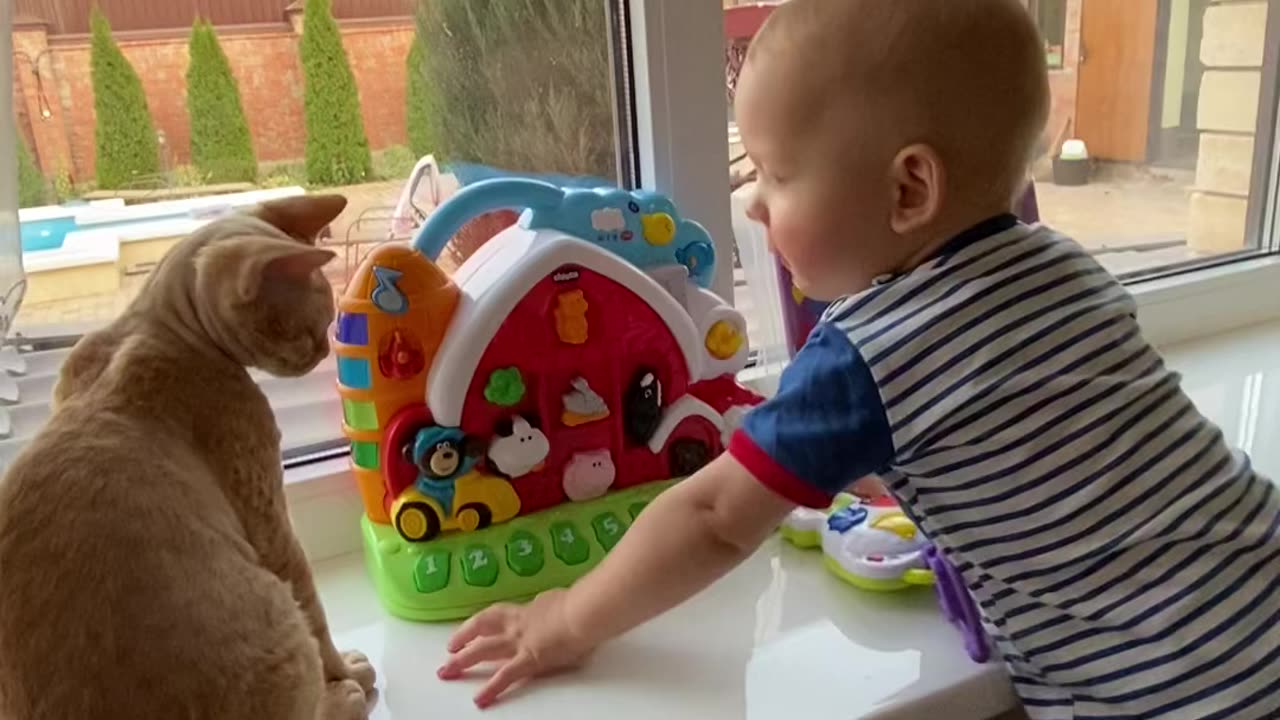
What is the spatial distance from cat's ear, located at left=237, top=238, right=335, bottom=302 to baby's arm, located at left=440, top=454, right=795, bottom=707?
24 cm

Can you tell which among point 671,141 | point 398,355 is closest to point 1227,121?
point 671,141

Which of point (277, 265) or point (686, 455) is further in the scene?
point (686, 455)

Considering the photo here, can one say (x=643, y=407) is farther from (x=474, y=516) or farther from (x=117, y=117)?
(x=117, y=117)

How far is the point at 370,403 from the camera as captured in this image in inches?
31.9

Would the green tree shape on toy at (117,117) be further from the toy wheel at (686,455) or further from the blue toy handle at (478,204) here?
the toy wheel at (686,455)

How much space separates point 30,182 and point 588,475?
17.0 inches

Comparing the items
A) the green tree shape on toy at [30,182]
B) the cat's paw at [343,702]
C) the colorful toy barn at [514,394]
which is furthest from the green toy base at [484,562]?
the green tree shape on toy at [30,182]

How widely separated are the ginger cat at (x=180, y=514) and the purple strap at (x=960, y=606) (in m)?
0.37

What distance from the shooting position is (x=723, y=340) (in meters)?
0.93

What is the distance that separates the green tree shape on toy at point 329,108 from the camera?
921 millimetres

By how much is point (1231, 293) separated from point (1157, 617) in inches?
36.0

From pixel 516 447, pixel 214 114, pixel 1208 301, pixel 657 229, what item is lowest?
pixel 1208 301

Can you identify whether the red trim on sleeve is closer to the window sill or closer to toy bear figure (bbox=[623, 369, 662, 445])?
toy bear figure (bbox=[623, 369, 662, 445])

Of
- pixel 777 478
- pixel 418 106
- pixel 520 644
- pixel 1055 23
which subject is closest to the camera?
pixel 777 478
